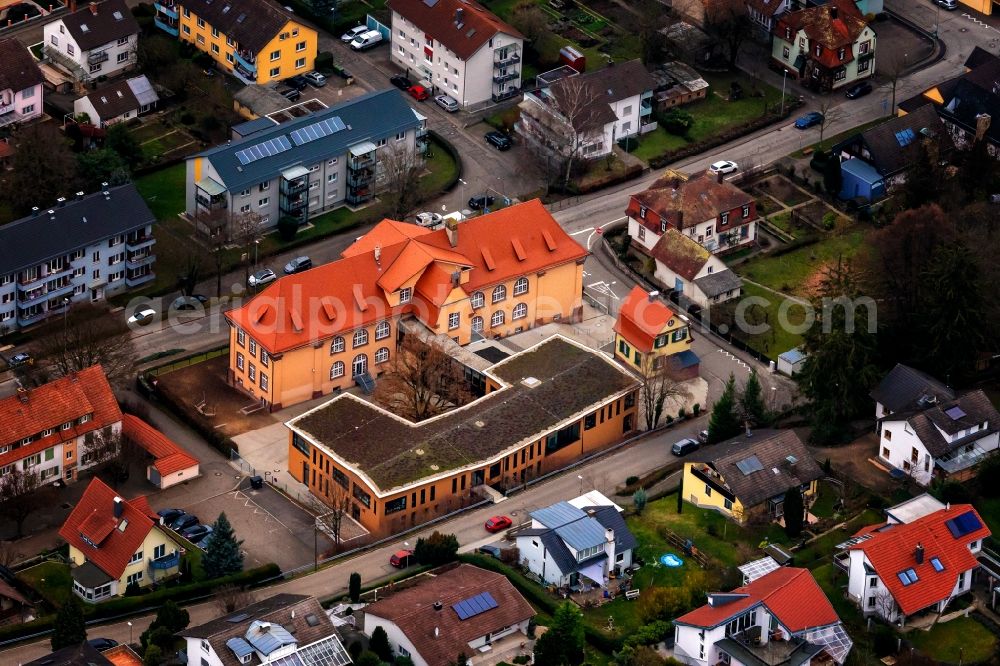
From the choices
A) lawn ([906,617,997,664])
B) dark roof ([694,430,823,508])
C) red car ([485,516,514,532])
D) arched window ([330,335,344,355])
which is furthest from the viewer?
arched window ([330,335,344,355])

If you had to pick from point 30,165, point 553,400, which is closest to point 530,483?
point 553,400

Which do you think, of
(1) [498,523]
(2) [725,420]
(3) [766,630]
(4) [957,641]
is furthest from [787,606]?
(2) [725,420]

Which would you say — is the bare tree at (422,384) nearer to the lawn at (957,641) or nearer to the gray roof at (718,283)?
the gray roof at (718,283)

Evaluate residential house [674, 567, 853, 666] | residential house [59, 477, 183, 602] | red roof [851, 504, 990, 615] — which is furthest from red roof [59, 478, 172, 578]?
red roof [851, 504, 990, 615]

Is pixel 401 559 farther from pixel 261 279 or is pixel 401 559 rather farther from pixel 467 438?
pixel 261 279

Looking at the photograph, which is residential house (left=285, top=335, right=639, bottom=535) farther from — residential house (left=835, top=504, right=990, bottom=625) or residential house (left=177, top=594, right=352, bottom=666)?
residential house (left=835, top=504, right=990, bottom=625)
